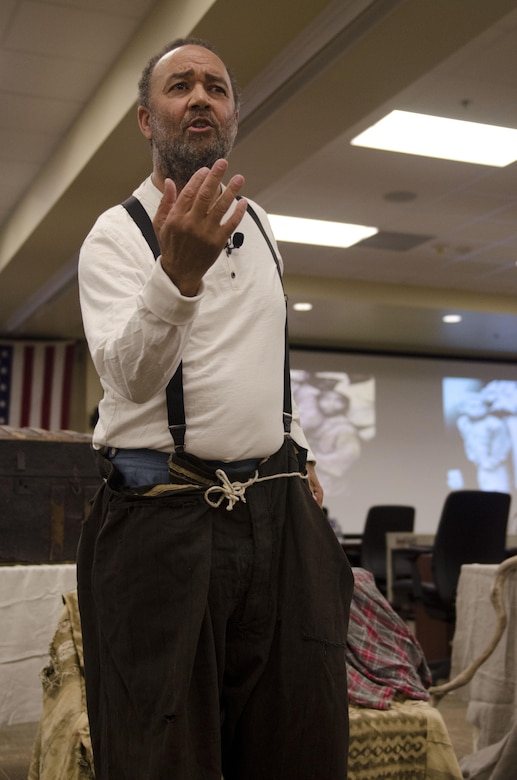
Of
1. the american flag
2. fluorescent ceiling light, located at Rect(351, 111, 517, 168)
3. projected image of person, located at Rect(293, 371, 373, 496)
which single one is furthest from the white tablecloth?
projected image of person, located at Rect(293, 371, 373, 496)

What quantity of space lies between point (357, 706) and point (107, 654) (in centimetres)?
127

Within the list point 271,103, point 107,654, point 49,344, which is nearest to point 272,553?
point 107,654

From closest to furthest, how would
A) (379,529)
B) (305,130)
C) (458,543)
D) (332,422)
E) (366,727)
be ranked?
(366,727)
(305,130)
(458,543)
(379,529)
(332,422)

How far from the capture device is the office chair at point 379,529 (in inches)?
261

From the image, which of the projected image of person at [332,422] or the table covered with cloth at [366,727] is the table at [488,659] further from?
the projected image of person at [332,422]

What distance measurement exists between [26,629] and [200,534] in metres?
1.60

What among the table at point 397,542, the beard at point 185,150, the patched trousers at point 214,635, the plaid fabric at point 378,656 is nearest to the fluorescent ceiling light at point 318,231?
the table at point 397,542

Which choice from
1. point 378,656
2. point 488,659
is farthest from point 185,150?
point 488,659

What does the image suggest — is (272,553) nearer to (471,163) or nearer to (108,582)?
(108,582)

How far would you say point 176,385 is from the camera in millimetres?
1066

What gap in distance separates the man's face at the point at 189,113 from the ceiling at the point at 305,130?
2335 millimetres

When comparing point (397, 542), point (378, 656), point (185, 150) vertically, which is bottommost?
point (378, 656)

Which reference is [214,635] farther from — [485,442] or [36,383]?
[485,442]

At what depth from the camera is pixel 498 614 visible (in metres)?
2.59
